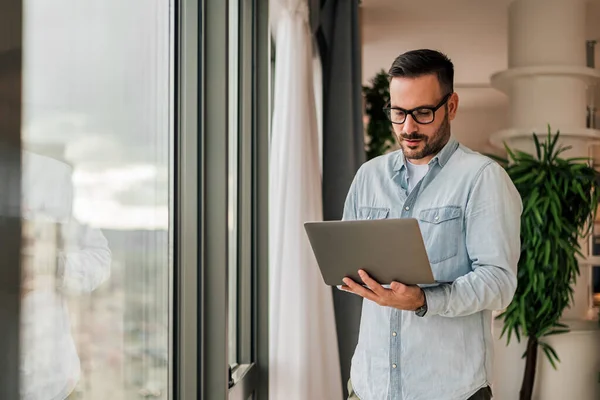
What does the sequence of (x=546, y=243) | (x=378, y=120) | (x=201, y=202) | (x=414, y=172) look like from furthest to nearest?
(x=378, y=120)
(x=546, y=243)
(x=201, y=202)
(x=414, y=172)

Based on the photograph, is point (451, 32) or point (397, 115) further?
point (451, 32)

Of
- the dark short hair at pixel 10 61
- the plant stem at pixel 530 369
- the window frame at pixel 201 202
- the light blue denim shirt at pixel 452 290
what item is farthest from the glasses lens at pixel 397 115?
the plant stem at pixel 530 369

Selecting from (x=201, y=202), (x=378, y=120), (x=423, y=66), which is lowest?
(x=201, y=202)

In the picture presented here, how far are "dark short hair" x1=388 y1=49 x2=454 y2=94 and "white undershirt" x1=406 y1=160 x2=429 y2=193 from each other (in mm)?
199

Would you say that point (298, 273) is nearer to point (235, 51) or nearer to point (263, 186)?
point (263, 186)

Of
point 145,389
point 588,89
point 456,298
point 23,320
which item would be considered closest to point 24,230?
point 23,320

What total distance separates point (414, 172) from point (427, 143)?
4.0 inches

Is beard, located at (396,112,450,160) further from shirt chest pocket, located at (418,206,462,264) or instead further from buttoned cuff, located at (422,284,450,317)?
buttoned cuff, located at (422,284,450,317)

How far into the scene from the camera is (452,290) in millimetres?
1650

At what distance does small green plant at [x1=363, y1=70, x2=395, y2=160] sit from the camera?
5.28 metres

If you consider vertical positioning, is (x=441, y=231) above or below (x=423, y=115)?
below

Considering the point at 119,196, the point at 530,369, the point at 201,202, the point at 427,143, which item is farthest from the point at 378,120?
the point at 119,196

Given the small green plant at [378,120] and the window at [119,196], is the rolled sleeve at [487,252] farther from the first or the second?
the small green plant at [378,120]

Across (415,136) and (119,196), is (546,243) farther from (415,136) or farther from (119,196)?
(119,196)
